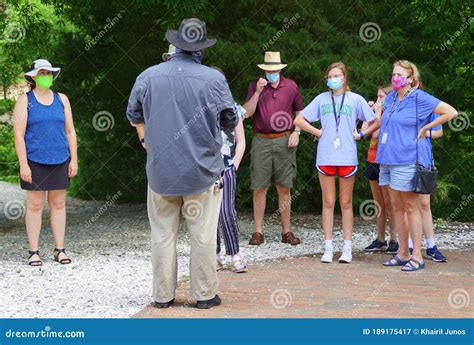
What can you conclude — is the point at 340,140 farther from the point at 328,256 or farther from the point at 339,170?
the point at 328,256

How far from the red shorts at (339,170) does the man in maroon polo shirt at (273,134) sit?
1099mm

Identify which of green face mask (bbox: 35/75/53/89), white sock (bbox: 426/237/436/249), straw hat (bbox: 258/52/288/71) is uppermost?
straw hat (bbox: 258/52/288/71)

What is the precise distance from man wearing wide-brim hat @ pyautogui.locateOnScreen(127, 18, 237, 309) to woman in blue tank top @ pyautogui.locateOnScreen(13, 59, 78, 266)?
7.57ft


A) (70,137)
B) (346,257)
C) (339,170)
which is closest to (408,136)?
(339,170)

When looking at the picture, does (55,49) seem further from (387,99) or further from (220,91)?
(220,91)

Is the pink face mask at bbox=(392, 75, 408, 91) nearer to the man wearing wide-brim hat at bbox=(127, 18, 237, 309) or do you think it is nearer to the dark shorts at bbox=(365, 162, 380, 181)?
the dark shorts at bbox=(365, 162, 380, 181)

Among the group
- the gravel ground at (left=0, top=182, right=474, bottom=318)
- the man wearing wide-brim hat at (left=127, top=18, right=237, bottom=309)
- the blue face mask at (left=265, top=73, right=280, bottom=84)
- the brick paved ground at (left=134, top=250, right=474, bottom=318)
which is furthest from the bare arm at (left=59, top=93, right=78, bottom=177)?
the man wearing wide-brim hat at (left=127, top=18, right=237, bottom=309)

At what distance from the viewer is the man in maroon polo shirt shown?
9.29 m

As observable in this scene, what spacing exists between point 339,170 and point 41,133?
2.89 metres

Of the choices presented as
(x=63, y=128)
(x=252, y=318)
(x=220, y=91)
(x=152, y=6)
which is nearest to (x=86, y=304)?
(x=252, y=318)

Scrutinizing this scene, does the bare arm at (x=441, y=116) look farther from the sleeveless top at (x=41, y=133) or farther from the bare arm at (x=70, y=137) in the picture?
the sleeveless top at (x=41, y=133)

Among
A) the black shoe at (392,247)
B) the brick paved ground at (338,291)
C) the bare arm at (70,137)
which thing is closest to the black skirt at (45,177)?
the bare arm at (70,137)

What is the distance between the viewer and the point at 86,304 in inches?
252

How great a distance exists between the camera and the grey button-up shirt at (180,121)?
5.84 m
